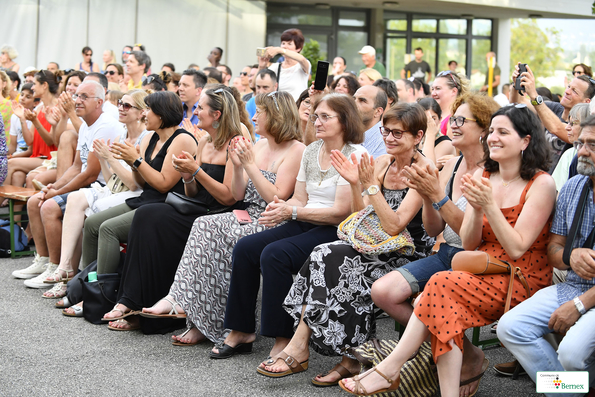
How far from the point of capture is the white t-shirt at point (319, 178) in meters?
3.94

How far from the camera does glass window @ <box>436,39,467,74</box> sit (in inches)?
787

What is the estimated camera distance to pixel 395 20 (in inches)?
765

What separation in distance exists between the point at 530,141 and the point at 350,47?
16362 mm

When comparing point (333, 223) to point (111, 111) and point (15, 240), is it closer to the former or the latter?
point (111, 111)

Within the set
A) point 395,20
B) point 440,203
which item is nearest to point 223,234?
point 440,203

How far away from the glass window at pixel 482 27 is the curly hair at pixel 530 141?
18505 mm

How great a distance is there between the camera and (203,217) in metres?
4.23

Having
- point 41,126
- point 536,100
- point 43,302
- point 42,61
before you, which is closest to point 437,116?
point 536,100

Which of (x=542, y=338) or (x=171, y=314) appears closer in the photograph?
(x=542, y=338)

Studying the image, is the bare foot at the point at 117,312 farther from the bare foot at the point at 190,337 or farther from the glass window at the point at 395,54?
the glass window at the point at 395,54

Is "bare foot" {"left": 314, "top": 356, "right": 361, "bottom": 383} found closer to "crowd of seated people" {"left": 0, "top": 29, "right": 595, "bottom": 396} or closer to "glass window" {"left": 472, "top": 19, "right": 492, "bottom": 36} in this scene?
"crowd of seated people" {"left": 0, "top": 29, "right": 595, "bottom": 396}

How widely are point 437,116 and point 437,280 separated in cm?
300

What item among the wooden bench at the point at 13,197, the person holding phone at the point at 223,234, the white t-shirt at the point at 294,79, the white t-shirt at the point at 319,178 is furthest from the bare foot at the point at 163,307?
the white t-shirt at the point at 294,79

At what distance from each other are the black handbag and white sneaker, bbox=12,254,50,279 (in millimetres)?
1408
